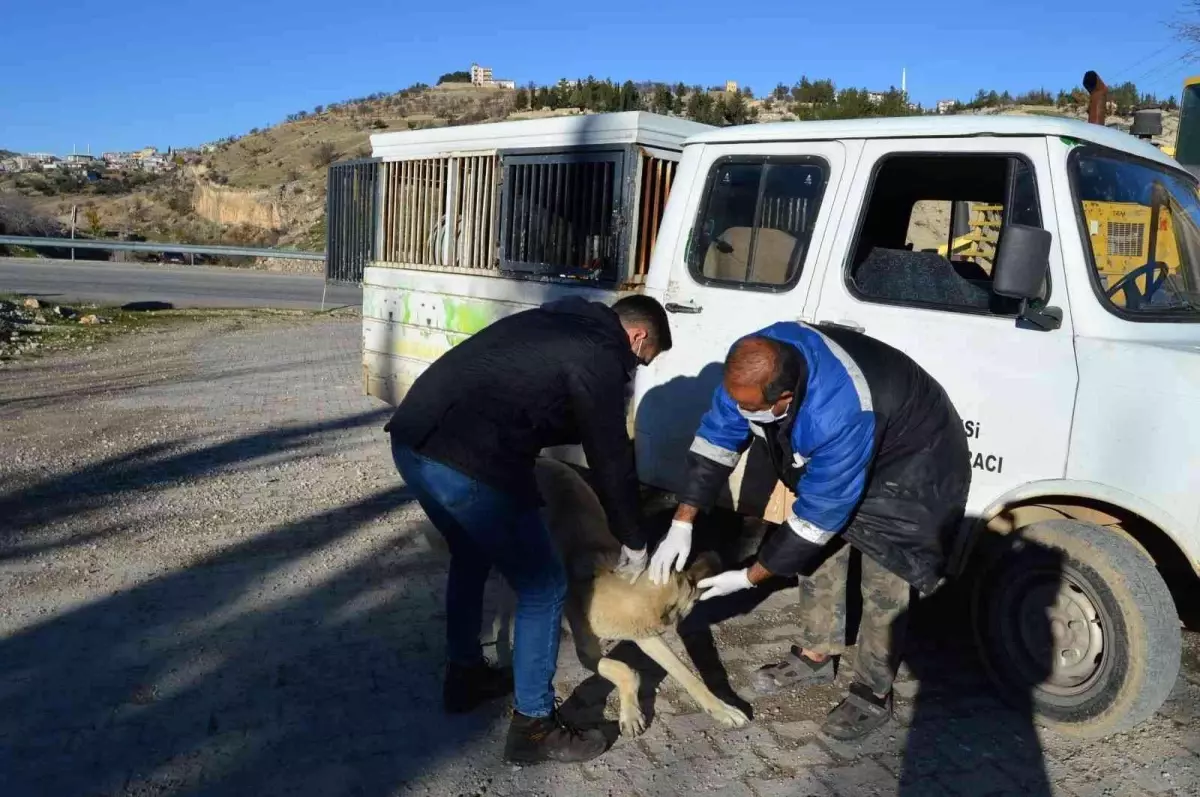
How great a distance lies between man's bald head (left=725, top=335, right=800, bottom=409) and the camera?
302 cm

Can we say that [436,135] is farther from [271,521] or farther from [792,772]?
[792,772]

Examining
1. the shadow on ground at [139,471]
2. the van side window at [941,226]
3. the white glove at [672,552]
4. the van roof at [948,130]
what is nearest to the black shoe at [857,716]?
the white glove at [672,552]

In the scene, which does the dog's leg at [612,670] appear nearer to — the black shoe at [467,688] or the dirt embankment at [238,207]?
the black shoe at [467,688]

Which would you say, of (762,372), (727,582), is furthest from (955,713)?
(762,372)

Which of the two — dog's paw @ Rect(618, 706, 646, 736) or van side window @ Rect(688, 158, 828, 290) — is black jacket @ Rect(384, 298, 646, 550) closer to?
dog's paw @ Rect(618, 706, 646, 736)

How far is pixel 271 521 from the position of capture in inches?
232

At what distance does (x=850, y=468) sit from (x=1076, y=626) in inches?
46.1

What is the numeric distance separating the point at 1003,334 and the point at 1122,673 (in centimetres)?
125

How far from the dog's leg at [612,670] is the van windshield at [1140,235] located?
222 centimetres

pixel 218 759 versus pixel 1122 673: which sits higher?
pixel 1122 673

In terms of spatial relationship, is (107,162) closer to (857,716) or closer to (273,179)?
(273,179)

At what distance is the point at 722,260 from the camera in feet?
14.7

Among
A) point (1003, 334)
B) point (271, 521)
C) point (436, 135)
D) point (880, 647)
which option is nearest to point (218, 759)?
point (880, 647)

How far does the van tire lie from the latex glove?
1.35 meters
